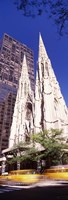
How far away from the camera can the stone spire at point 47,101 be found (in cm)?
4472

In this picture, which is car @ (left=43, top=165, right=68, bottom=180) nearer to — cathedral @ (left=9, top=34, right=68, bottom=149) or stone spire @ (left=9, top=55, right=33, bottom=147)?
cathedral @ (left=9, top=34, right=68, bottom=149)

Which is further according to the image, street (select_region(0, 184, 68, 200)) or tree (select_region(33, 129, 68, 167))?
tree (select_region(33, 129, 68, 167))

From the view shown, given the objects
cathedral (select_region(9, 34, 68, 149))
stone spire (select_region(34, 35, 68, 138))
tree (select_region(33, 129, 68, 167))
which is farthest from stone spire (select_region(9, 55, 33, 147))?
tree (select_region(33, 129, 68, 167))

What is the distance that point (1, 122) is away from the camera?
7719 centimetres

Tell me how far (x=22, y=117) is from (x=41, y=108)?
23.4ft

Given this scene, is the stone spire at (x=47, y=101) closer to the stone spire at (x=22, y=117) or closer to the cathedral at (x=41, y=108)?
the cathedral at (x=41, y=108)

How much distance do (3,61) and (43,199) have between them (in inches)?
3968

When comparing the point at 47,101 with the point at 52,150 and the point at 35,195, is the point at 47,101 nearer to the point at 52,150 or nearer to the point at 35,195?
the point at 52,150

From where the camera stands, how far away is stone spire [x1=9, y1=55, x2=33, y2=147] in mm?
49306

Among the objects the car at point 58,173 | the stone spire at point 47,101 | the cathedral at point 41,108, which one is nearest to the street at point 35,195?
the car at point 58,173

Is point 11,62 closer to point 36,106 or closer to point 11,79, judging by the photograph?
point 11,79

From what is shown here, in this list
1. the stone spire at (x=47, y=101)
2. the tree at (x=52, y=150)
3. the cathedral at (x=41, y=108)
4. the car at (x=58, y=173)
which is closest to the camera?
the car at (x=58, y=173)

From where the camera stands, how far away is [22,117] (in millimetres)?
54000

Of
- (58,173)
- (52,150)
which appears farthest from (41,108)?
(58,173)
